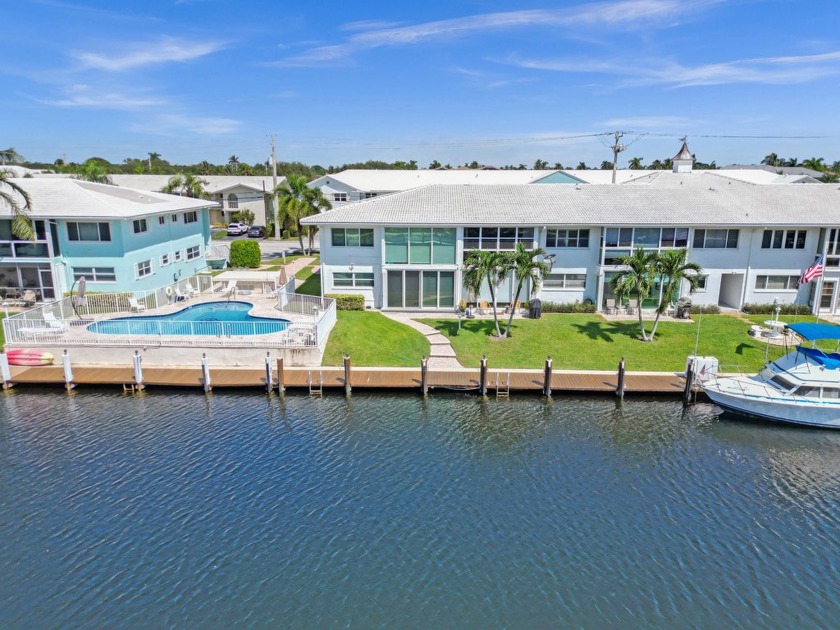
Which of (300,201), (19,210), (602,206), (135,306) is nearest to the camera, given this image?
(135,306)

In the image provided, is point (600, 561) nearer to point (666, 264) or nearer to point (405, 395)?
point (405, 395)

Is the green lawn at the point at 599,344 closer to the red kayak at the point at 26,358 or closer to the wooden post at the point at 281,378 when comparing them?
the wooden post at the point at 281,378

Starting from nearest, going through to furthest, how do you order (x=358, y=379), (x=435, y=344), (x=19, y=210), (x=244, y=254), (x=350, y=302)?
(x=358, y=379) < (x=435, y=344) < (x=19, y=210) < (x=350, y=302) < (x=244, y=254)

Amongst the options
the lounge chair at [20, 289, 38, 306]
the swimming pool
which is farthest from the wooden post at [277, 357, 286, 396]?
the lounge chair at [20, 289, 38, 306]

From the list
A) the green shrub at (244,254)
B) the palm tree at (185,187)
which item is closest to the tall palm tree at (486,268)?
the green shrub at (244,254)

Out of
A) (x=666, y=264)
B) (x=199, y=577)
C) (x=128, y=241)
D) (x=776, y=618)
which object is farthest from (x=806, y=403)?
(x=128, y=241)

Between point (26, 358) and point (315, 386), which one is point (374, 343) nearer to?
point (315, 386)

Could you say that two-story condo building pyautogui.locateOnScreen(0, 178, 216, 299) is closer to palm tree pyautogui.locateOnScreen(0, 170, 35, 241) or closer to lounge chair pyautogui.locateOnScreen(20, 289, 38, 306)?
lounge chair pyautogui.locateOnScreen(20, 289, 38, 306)

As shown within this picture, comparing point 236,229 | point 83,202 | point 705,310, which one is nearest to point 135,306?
point 83,202
